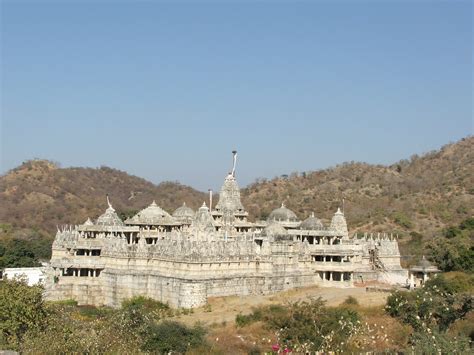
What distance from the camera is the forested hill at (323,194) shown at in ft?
282

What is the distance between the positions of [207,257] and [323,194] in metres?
61.5

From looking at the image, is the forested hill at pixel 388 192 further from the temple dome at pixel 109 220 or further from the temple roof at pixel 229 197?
the temple dome at pixel 109 220

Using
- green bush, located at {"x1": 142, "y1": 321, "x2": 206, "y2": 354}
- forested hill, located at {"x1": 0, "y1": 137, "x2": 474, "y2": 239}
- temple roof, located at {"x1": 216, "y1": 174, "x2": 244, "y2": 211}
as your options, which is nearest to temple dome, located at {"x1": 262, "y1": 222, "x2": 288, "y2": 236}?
→ temple roof, located at {"x1": 216, "y1": 174, "x2": 244, "y2": 211}

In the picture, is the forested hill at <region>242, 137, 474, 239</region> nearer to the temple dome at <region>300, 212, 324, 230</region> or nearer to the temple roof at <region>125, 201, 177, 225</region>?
the temple dome at <region>300, 212, 324, 230</region>

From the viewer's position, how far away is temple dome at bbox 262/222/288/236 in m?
51.0

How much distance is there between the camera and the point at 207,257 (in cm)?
4331

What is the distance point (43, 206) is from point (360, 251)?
6228 centimetres

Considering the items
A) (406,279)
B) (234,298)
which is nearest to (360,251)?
(406,279)

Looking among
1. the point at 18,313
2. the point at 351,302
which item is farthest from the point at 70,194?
the point at 18,313

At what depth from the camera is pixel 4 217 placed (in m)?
99.7

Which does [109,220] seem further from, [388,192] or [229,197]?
[388,192]

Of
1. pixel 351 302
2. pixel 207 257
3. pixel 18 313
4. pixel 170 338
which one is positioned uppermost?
pixel 207 257

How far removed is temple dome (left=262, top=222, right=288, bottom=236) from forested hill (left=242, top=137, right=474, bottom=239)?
29124mm

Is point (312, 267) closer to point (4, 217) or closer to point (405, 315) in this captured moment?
point (405, 315)
